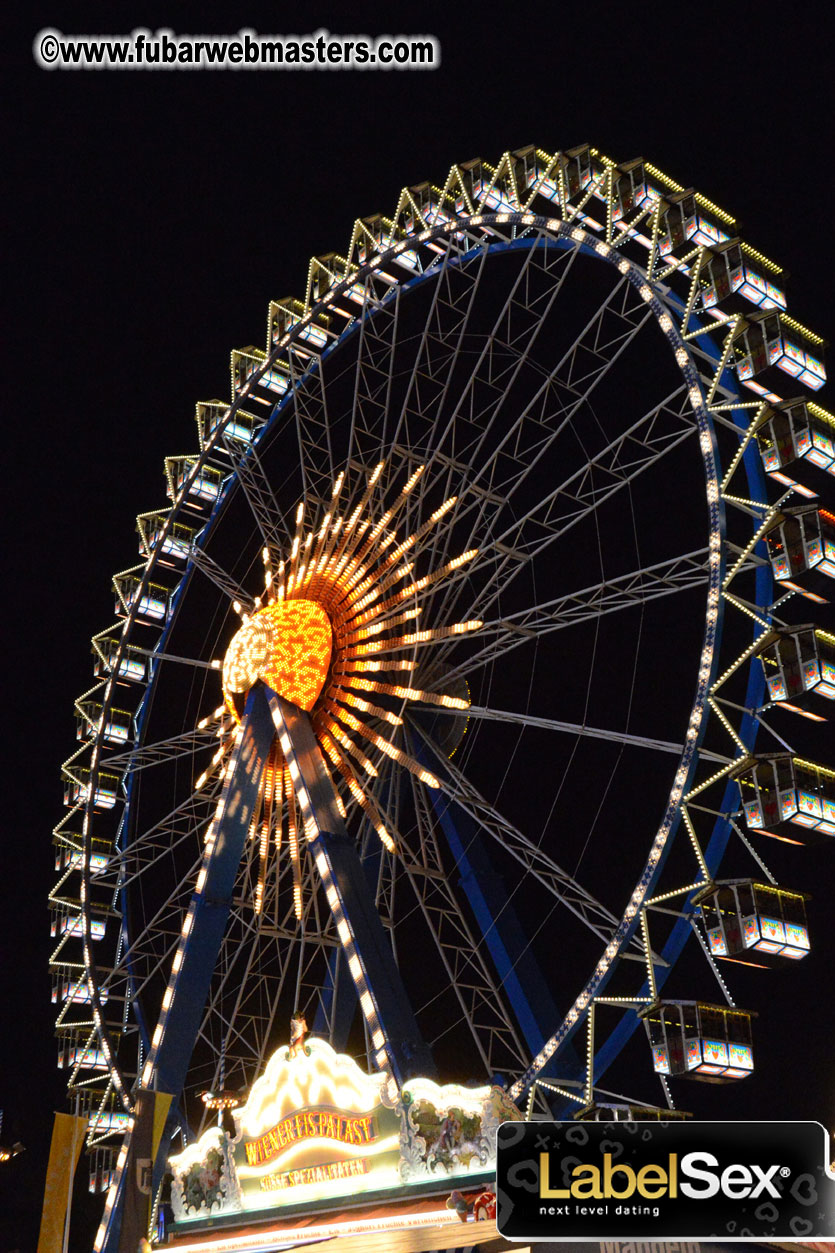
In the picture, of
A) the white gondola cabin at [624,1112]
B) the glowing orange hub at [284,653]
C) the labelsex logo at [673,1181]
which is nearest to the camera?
the labelsex logo at [673,1181]

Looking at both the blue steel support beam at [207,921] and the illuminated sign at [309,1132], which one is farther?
the blue steel support beam at [207,921]

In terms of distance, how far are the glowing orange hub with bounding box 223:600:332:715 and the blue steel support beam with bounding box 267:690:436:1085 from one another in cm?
41

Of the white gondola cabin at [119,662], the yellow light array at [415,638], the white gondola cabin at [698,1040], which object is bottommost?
the white gondola cabin at [698,1040]

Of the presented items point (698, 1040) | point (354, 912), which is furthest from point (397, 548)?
point (698, 1040)

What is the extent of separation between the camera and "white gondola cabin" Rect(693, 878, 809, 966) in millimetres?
14594

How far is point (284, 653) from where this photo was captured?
2020 cm

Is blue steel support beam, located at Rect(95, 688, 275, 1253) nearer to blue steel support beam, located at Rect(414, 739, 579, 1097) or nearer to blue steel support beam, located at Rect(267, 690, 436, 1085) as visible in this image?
blue steel support beam, located at Rect(267, 690, 436, 1085)

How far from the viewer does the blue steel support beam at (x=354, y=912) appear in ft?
52.5

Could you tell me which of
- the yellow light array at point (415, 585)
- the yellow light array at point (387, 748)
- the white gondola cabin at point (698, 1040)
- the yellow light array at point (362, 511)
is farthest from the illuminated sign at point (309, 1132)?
the yellow light array at point (362, 511)

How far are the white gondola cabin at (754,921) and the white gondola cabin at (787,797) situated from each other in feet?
2.16

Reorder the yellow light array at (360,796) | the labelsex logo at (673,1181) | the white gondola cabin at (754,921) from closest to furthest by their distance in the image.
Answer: the labelsex logo at (673,1181), the white gondola cabin at (754,921), the yellow light array at (360,796)

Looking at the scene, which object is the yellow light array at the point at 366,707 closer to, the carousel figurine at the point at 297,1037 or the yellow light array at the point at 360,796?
the yellow light array at the point at 360,796

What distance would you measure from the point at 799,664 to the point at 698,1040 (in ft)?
13.3

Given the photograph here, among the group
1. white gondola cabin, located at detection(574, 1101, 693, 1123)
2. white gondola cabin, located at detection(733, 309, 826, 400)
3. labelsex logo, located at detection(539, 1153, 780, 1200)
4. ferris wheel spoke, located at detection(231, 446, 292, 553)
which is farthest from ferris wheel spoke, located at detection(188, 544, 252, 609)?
labelsex logo, located at detection(539, 1153, 780, 1200)
